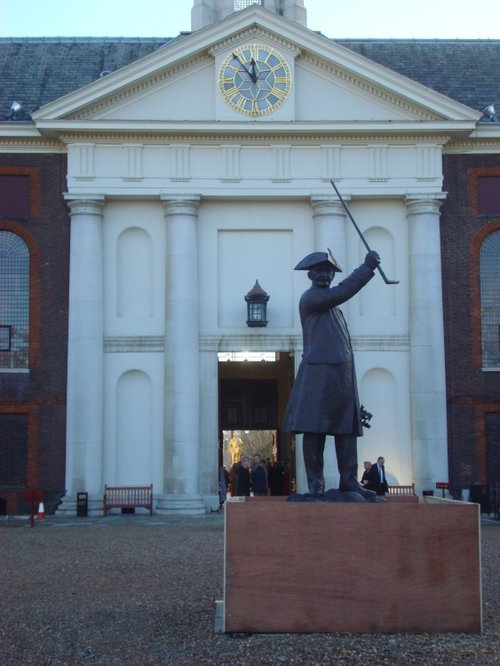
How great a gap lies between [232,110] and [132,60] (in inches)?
252

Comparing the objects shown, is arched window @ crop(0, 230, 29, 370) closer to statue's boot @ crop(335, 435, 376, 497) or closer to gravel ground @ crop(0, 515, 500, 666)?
gravel ground @ crop(0, 515, 500, 666)

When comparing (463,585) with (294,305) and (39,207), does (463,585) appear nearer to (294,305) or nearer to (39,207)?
(294,305)

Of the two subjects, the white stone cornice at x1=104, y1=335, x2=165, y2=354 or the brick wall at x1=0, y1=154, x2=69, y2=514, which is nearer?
the brick wall at x1=0, y1=154, x2=69, y2=514

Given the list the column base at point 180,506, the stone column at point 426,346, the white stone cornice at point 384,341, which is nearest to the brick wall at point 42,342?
the column base at point 180,506

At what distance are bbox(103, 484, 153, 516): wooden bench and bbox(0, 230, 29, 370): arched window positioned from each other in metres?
4.78

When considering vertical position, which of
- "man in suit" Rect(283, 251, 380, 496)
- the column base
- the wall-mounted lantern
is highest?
the wall-mounted lantern

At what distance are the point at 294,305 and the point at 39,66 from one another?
41.0 ft

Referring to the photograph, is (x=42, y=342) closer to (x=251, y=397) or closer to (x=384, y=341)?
(x=251, y=397)

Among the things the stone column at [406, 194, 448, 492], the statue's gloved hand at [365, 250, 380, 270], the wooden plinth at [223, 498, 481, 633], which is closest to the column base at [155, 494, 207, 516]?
the stone column at [406, 194, 448, 492]

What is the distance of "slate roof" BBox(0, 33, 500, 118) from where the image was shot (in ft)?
118

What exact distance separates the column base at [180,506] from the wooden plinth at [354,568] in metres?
19.7

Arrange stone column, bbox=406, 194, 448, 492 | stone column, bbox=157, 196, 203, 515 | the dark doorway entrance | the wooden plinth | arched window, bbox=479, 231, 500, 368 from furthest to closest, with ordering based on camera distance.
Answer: the dark doorway entrance, arched window, bbox=479, 231, 500, 368, stone column, bbox=406, 194, 448, 492, stone column, bbox=157, 196, 203, 515, the wooden plinth

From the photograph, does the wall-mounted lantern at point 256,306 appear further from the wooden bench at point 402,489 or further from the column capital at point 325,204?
the wooden bench at point 402,489

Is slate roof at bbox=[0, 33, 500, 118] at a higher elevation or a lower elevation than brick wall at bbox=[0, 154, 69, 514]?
higher
